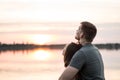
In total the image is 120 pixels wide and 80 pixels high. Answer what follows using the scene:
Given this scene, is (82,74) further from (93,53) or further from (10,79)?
(10,79)

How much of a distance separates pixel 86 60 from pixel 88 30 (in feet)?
0.91

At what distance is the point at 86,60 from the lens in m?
5.46

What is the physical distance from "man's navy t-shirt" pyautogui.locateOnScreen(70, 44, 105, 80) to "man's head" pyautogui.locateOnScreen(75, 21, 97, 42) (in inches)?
3.2

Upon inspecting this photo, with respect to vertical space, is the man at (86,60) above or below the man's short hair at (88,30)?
below

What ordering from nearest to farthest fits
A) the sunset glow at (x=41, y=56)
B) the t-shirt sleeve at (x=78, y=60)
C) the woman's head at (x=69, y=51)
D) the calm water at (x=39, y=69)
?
the t-shirt sleeve at (x=78, y=60)
the woman's head at (x=69, y=51)
the calm water at (x=39, y=69)
the sunset glow at (x=41, y=56)

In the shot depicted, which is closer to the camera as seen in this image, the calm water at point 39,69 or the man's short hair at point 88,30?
the man's short hair at point 88,30

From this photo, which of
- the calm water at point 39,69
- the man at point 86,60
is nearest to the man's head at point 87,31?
the man at point 86,60

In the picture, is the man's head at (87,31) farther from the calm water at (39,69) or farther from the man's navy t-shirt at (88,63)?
the calm water at (39,69)

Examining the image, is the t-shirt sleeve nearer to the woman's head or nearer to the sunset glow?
the woman's head

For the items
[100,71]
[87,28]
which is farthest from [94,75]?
[87,28]

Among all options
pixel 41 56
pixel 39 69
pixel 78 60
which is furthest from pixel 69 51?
pixel 41 56

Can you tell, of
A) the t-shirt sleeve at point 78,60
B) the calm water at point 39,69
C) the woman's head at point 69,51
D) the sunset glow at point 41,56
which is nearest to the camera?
the t-shirt sleeve at point 78,60

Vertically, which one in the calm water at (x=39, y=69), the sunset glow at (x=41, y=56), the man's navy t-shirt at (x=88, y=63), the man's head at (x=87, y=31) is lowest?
the sunset glow at (x=41, y=56)

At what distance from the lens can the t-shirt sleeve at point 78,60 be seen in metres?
5.36
